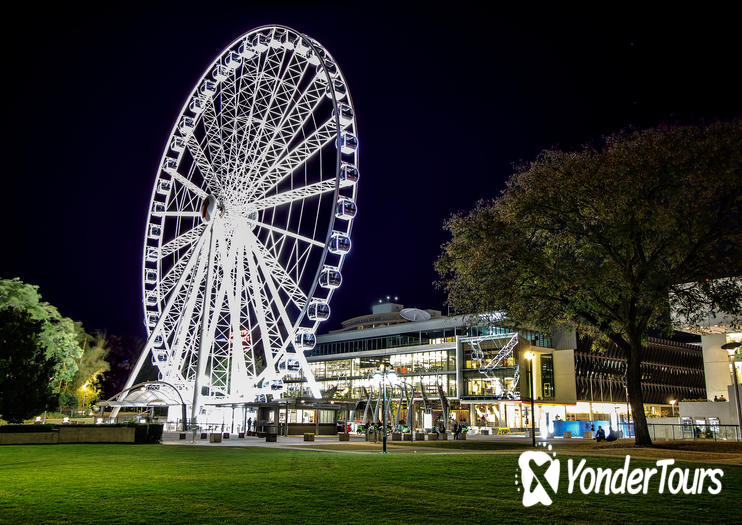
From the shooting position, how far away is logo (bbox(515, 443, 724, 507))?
41.7 feet

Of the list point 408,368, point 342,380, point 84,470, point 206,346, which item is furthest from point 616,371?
point 84,470

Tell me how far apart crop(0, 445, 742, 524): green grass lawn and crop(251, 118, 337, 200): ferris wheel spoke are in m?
22.3

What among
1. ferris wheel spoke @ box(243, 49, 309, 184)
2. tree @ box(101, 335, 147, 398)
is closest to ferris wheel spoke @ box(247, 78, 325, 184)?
ferris wheel spoke @ box(243, 49, 309, 184)

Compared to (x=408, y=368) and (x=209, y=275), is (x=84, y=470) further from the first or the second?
(x=408, y=368)

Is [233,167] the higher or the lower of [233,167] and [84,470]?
the higher

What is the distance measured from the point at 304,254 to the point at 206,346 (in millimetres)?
8557

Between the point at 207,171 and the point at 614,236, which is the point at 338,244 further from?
the point at 614,236

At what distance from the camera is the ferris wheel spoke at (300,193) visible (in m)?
37.3

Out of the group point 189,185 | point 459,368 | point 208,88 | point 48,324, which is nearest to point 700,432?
point 189,185

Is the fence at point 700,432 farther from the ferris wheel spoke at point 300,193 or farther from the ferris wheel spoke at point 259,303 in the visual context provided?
the ferris wheel spoke at point 300,193

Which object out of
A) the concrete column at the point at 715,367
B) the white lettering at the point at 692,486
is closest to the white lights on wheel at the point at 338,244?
the white lettering at the point at 692,486

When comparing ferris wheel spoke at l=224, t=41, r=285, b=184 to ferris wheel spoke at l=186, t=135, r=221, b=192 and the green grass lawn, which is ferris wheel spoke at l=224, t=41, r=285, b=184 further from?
the green grass lawn

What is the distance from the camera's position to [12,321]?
119ft

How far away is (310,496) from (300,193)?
2721 centimetres
